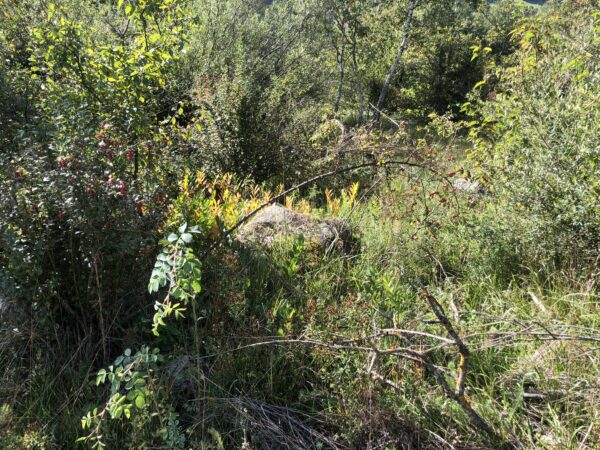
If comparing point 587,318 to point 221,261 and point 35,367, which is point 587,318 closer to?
point 221,261

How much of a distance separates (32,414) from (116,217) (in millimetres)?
1069

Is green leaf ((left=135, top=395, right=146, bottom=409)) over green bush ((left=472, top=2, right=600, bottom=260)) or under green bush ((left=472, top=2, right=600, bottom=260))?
under

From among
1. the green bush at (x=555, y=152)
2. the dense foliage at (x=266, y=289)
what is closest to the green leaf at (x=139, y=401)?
the dense foliage at (x=266, y=289)

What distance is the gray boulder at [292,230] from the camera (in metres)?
3.66

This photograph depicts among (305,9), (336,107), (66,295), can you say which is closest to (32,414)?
(66,295)

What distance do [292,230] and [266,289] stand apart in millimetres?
848

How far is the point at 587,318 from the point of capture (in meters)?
2.64

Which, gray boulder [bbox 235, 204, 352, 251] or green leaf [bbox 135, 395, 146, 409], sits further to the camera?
gray boulder [bbox 235, 204, 352, 251]

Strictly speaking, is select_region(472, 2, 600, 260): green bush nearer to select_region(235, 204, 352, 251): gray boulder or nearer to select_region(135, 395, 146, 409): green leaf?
select_region(235, 204, 352, 251): gray boulder

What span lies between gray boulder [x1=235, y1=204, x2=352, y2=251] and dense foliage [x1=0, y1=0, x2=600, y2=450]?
56 mm

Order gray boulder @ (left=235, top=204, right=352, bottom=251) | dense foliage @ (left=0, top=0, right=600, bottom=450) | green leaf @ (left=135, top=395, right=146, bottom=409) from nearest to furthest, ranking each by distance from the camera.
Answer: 1. green leaf @ (left=135, top=395, right=146, bottom=409)
2. dense foliage @ (left=0, top=0, right=600, bottom=450)
3. gray boulder @ (left=235, top=204, right=352, bottom=251)

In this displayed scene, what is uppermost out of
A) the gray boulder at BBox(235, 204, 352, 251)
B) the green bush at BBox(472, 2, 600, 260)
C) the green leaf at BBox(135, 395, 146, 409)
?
the green bush at BBox(472, 2, 600, 260)

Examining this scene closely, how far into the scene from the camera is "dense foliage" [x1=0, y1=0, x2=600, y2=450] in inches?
82.4

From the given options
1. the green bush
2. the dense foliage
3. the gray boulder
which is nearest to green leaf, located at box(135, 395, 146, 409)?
the dense foliage
